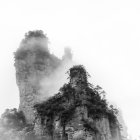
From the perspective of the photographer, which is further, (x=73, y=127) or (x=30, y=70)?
(x=30, y=70)

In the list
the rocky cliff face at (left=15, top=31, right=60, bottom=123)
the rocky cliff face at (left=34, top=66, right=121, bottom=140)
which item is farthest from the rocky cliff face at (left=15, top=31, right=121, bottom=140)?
the rocky cliff face at (left=15, top=31, right=60, bottom=123)

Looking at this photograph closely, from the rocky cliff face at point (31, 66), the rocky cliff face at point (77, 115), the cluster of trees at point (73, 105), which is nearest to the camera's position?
the rocky cliff face at point (77, 115)

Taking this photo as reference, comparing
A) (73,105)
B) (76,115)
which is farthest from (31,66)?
(76,115)

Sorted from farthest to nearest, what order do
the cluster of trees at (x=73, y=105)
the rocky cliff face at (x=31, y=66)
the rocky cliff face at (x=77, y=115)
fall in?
the rocky cliff face at (x=31, y=66) → the cluster of trees at (x=73, y=105) → the rocky cliff face at (x=77, y=115)

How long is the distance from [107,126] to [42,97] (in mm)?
21796

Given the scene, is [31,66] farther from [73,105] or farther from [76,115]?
[76,115]

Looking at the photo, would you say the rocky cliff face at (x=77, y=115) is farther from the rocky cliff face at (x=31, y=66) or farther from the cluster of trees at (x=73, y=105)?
the rocky cliff face at (x=31, y=66)

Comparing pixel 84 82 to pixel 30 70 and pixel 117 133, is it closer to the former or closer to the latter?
pixel 117 133

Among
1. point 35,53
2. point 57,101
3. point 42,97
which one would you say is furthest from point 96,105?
point 35,53

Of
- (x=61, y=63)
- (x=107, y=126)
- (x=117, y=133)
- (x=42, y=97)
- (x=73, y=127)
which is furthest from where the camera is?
(x=61, y=63)

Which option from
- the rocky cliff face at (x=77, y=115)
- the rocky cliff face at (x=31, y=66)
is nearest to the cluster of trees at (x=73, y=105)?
the rocky cliff face at (x=77, y=115)

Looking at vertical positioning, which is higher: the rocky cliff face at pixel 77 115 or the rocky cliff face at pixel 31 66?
the rocky cliff face at pixel 31 66

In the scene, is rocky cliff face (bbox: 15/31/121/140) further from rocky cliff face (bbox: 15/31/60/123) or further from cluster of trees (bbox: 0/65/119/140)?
rocky cliff face (bbox: 15/31/60/123)

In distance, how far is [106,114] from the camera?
36.8m
